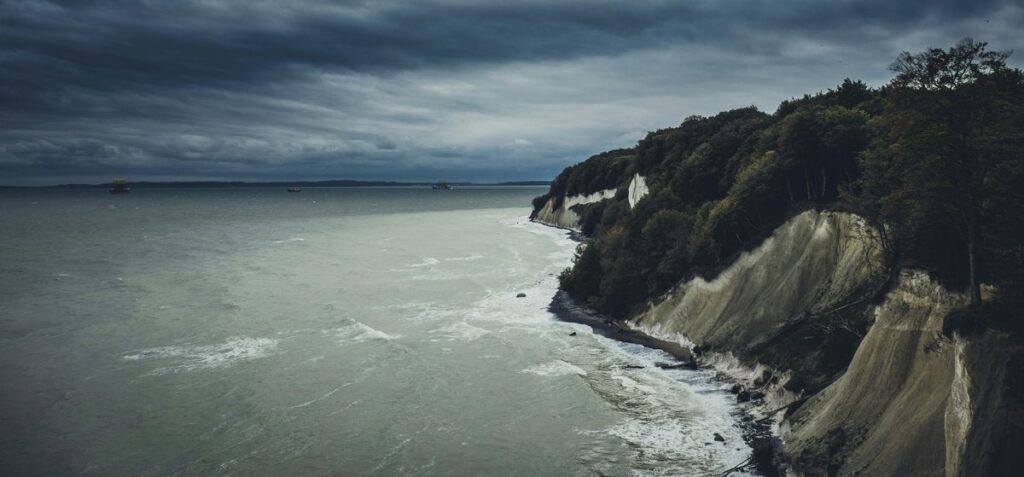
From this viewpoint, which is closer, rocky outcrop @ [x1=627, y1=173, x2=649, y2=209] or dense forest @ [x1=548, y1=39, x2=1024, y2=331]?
dense forest @ [x1=548, y1=39, x2=1024, y2=331]

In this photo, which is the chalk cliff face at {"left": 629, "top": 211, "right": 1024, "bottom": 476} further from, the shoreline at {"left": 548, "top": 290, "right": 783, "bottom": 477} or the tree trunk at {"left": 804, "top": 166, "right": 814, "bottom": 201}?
the tree trunk at {"left": 804, "top": 166, "right": 814, "bottom": 201}

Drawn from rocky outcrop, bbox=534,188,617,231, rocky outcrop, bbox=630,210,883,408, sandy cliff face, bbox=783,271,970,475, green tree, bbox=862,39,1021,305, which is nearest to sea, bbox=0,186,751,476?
rocky outcrop, bbox=630,210,883,408

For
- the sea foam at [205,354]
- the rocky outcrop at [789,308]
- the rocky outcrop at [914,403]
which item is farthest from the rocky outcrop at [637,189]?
the rocky outcrop at [914,403]

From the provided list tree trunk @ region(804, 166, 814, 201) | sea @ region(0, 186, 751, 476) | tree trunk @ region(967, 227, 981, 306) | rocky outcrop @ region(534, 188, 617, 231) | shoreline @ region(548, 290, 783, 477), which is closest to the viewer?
tree trunk @ region(967, 227, 981, 306)

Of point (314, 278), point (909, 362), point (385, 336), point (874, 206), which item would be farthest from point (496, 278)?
point (909, 362)

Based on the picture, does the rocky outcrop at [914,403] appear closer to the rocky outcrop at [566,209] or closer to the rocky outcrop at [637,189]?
the rocky outcrop at [637,189]

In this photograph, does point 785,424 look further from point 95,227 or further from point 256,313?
point 95,227

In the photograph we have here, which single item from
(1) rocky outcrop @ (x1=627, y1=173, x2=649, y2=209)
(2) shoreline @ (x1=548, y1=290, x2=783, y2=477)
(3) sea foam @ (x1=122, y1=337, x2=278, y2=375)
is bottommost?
(3) sea foam @ (x1=122, y1=337, x2=278, y2=375)
